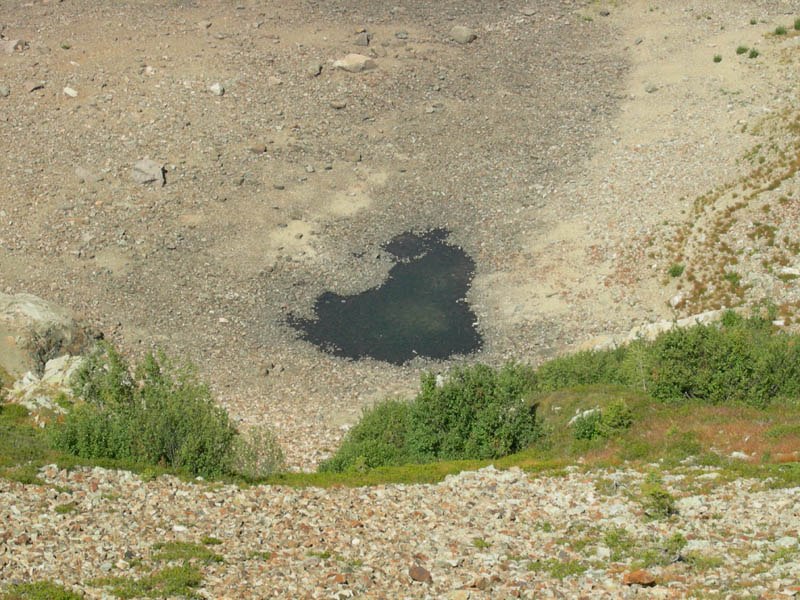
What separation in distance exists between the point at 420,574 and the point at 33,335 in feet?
107

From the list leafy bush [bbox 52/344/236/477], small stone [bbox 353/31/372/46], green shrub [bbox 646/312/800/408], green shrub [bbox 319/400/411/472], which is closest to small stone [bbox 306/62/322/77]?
small stone [bbox 353/31/372/46]

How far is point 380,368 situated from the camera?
54812 mm

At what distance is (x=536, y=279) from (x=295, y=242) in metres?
17.4

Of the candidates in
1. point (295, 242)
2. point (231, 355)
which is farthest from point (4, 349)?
point (295, 242)

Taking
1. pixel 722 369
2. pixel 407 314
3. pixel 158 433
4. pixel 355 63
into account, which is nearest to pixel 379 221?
pixel 407 314

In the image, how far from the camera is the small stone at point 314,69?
78250mm

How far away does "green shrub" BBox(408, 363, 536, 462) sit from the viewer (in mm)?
40656

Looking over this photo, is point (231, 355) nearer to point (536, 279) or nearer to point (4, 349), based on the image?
point (4, 349)

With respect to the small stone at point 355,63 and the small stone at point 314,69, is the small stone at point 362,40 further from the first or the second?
the small stone at point 314,69

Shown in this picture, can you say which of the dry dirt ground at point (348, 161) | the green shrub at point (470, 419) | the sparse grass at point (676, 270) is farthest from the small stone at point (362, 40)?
the green shrub at point (470, 419)

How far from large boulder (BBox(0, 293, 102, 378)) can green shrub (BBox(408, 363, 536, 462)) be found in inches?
892

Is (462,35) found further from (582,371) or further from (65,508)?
(65,508)

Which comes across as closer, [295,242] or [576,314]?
[576,314]

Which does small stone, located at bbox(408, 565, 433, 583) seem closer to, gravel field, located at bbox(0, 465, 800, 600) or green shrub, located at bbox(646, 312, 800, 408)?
gravel field, located at bbox(0, 465, 800, 600)
